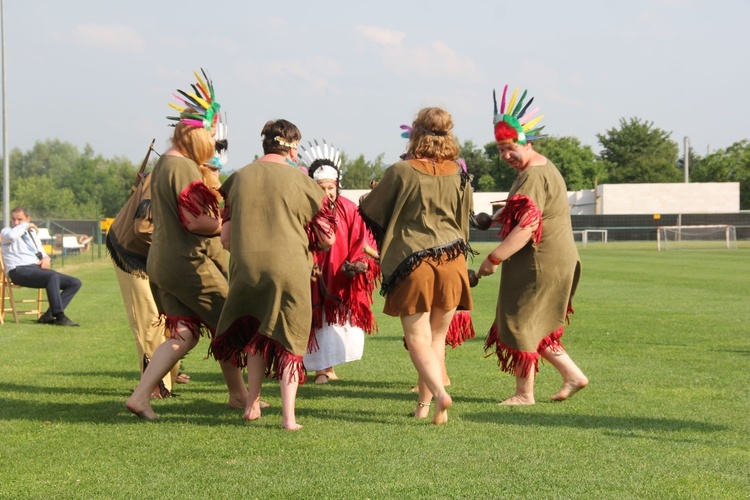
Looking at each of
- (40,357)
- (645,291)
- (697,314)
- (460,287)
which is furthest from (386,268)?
(645,291)

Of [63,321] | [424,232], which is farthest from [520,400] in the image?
[63,321]

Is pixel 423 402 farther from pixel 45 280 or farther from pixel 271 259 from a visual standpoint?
pixel 45 280

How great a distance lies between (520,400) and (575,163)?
285 ft

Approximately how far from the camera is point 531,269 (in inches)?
263

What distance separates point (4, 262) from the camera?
45.9 ft

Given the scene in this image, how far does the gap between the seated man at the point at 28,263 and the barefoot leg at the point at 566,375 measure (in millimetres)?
8787

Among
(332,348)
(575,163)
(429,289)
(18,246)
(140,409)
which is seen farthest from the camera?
(575,163)

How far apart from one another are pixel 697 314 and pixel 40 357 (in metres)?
8.49

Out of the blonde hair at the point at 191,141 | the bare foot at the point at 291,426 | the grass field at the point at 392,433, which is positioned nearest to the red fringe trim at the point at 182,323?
the grass field at the point at 392,433

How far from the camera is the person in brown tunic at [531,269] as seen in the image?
660 cm

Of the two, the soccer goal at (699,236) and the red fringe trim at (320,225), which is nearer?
the red fringe trim at (320,225)

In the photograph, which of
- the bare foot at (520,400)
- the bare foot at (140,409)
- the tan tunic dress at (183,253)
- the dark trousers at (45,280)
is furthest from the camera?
the dark trousers at (45,280)

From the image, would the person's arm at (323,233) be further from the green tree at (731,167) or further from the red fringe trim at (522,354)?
the green tree at (731,167)

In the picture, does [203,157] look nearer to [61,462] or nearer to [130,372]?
[61,462]
